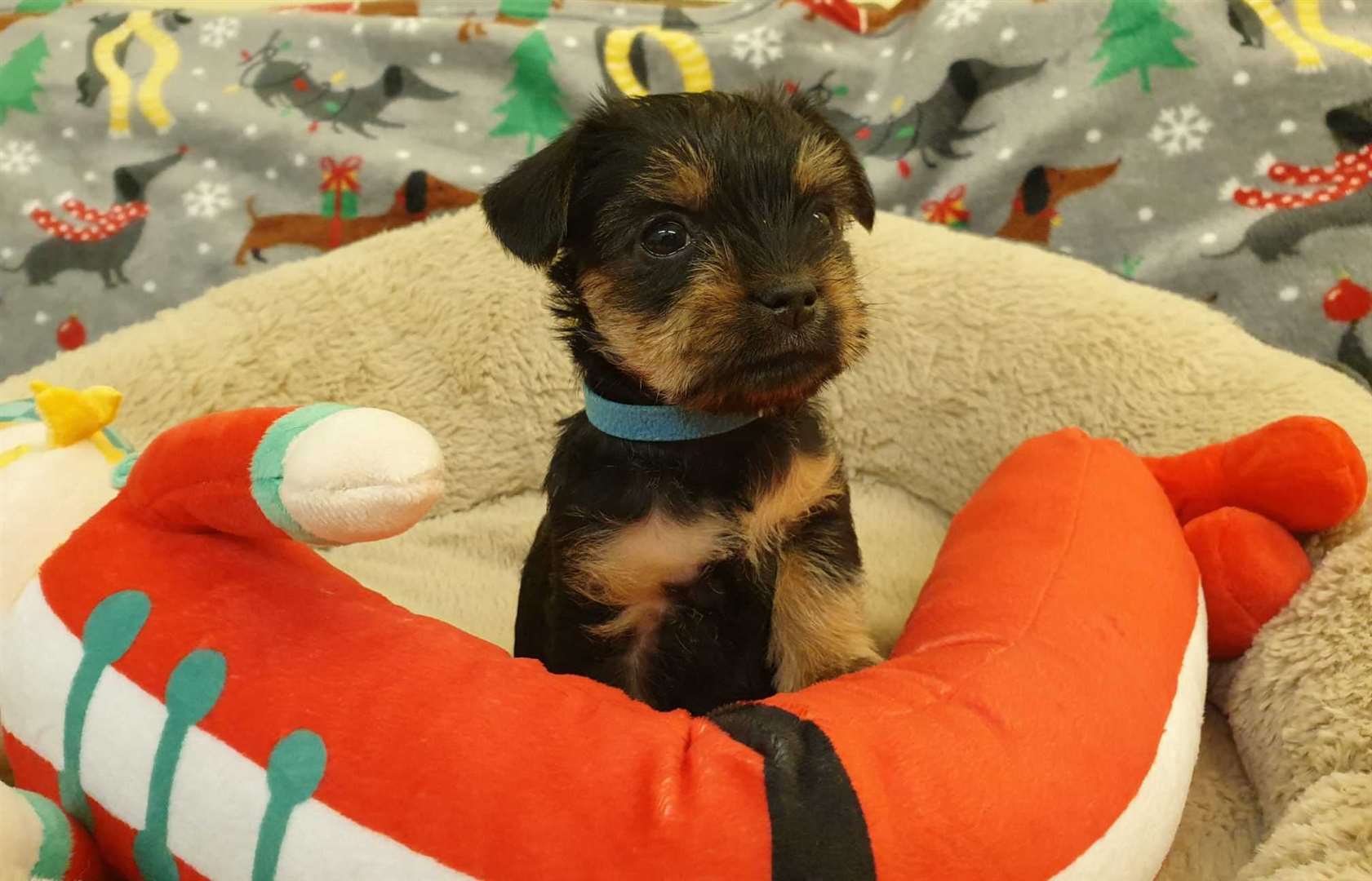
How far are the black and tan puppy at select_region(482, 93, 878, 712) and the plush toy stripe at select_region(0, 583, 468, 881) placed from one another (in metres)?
0.72

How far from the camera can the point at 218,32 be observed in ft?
13.2

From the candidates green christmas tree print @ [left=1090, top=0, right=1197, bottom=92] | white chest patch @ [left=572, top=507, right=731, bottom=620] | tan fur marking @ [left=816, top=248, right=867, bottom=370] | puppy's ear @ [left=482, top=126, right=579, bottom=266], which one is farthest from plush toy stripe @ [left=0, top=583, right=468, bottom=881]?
green christmas tree print @ [left=1090, top=0, right=1197, bottom=92]

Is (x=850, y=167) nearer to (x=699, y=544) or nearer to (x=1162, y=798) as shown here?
(x=699, y=544)

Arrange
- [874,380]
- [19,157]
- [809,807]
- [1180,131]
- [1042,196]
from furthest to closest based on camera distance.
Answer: [19,157] → [1042,196] → [1180,131] → [874,380] → [809,807]

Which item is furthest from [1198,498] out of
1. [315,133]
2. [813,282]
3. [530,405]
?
[315,133]

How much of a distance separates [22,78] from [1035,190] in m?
3.77

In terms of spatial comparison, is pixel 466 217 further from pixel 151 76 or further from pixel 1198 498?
pixel 1198 498

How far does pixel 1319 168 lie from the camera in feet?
10.1

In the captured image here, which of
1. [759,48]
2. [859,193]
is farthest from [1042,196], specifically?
[859,193]

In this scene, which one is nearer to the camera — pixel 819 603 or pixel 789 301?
pixel 789 301

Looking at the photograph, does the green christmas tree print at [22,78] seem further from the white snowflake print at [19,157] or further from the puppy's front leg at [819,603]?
the puppy's front leg at [819,603]

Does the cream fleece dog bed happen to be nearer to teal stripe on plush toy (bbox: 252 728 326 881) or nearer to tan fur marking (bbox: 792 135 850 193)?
tan fur marking (bbox: 792 135 850 193)

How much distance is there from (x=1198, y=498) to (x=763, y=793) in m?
1.46

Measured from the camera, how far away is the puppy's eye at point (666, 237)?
1.84m
